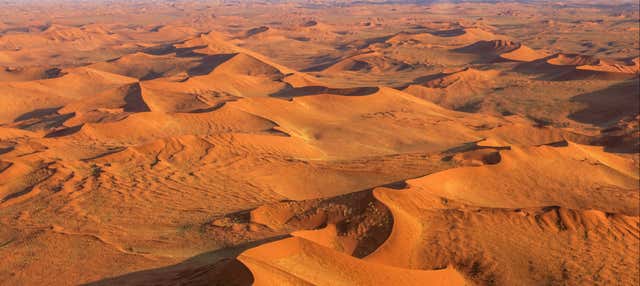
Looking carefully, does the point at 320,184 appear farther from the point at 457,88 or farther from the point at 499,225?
the point at 457,88

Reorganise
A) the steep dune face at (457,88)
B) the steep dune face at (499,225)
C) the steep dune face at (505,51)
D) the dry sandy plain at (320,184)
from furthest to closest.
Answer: the steep dune face at (505,51) < the steep dune face at (457,88) < the steep dune face at (499,225) < the dry sandy plain at (320,184)

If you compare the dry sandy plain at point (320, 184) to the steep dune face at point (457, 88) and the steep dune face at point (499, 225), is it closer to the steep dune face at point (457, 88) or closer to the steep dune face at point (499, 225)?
the steep dune face at point (499, 225)

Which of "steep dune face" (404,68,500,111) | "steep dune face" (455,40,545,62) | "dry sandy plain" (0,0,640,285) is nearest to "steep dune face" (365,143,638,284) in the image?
"dry sandy plain" (0,0,640,285)

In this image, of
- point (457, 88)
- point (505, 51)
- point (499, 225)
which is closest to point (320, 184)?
point (499, 225)

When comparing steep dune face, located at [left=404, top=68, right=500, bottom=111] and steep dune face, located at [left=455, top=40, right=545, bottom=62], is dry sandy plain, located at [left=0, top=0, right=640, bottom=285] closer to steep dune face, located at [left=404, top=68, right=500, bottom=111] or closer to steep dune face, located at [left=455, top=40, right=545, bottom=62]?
steep dune face, located at [left=404, top=68, right=500, bottom=111]

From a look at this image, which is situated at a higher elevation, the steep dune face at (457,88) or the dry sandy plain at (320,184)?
the dry sandy plain at (320,184)

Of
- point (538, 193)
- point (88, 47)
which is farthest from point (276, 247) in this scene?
point (88, 47)

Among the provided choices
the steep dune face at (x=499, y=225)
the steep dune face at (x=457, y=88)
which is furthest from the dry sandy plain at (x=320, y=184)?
the steep dune face at (x=457, y=88)

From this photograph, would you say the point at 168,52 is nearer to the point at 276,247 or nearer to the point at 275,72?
the point at 275,72
